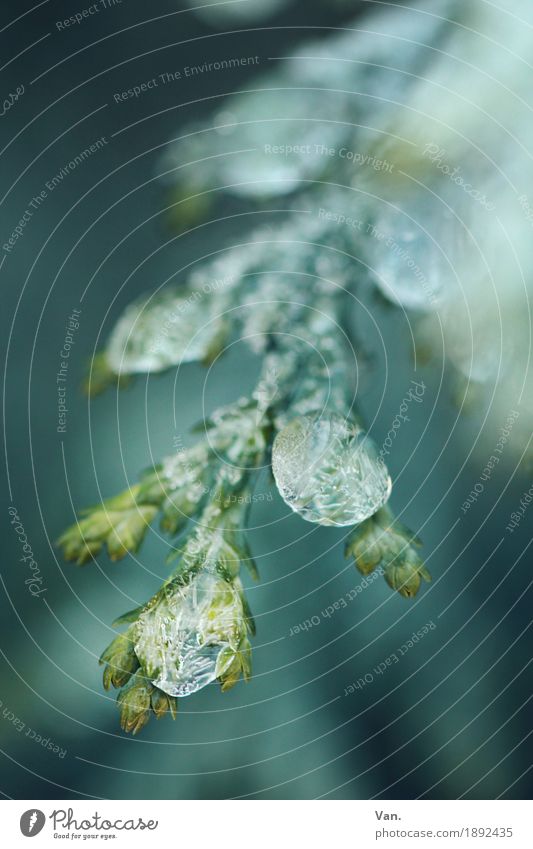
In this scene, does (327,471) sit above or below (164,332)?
below

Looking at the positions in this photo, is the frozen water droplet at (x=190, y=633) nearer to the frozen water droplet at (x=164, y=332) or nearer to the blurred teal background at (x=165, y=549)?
the blurred teal background at (x=165, y=549)

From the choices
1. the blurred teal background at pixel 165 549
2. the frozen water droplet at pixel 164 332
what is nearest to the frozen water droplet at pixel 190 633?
the blurred teal background at pixel 165 549

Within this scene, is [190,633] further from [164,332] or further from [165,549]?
[164,332]

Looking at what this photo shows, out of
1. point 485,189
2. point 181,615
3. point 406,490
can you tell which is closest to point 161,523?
point 181,615

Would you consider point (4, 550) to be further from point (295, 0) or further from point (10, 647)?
point (295, 0)

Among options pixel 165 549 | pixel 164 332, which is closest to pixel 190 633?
pixel 165 549
